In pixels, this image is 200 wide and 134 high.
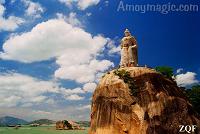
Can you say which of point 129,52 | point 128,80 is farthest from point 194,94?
point 128,80

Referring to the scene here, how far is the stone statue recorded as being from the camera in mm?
15289

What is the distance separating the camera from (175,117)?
47.9 feet

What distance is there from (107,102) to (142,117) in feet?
4.54

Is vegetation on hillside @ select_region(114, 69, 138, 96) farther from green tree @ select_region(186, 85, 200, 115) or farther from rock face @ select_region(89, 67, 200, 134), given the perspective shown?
green tree @ select_region(186, 85, 200, 115)

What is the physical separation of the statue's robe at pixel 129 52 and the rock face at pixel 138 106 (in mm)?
517

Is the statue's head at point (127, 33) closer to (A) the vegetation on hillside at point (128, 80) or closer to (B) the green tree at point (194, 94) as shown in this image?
(A) the vegetation on hillside at point (128, 80)

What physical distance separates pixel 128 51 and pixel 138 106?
2170 mm

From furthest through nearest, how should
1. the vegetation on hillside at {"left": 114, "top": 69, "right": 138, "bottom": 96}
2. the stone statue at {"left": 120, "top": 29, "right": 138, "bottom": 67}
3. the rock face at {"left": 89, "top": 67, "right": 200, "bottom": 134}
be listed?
the stone statue at {"left": 120, "top": 29, "right": 138, "bottom": 67} → the vegetation on hillside at {"left": 114, "top": 69, "right": 138, "bottom": 96} → the rock face at {"left": 89, "top": 67, "right": 200, "bottom": 134}

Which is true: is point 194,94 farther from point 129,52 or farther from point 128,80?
point 128,80

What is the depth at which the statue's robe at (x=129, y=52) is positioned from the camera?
15.3 metres

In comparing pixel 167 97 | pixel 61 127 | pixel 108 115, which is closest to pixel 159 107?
pixel 167 97

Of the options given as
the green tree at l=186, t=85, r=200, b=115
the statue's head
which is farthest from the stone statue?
the green tree at l=186, t=85, r=200, b=115

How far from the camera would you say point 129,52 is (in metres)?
15.3

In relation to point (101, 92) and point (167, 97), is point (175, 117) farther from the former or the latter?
point (101, 92)
